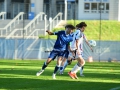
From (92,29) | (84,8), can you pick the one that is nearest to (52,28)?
(92,29)

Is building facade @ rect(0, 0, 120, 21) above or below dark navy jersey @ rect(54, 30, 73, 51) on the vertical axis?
below

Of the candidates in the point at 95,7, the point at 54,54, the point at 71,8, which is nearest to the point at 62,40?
the point at 54,54

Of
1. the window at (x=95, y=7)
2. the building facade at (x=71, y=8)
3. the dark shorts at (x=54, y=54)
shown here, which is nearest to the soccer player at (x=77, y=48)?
the dark shorts at (x=54, y=54)

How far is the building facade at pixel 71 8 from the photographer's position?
76.8 m

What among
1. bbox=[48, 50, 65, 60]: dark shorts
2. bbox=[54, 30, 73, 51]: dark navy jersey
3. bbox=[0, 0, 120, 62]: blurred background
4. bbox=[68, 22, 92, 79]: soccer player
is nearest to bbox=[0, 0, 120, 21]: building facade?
bbox=[0, 0, 120, 62]: blurred background

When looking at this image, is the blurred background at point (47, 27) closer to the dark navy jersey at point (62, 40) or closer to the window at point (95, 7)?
the window at point (95, 7)

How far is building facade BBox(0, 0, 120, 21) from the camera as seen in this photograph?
76.8m

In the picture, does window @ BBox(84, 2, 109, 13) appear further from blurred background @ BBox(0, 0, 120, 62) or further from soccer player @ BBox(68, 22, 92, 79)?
soccer player @ BBox(68, 22, 92, 79)

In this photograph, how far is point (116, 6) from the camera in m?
76.1

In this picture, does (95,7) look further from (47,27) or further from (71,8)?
(47,27)

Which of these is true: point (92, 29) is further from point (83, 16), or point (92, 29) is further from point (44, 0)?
point (44, 0)

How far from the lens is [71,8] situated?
82.4 metres

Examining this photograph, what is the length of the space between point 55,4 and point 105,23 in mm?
21574

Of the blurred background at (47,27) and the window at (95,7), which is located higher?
the window at (95,7)
